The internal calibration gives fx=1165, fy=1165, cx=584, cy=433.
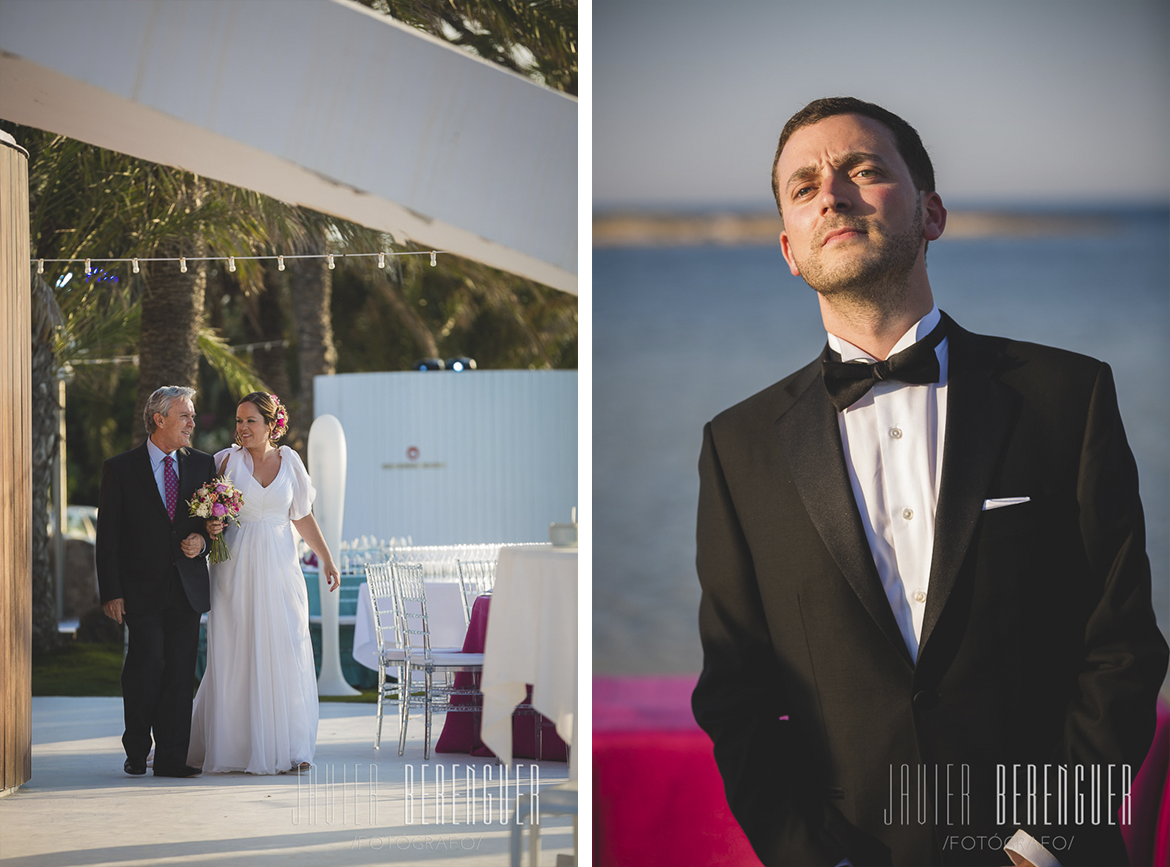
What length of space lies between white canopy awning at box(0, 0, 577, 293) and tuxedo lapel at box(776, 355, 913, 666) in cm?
101

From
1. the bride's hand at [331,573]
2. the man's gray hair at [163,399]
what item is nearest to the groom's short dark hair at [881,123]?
the bride's hand at [331,573]

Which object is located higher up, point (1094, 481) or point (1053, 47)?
point (1053, 47)

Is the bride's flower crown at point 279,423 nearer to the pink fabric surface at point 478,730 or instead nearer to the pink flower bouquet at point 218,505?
the pink flower bouquet at point 218,505

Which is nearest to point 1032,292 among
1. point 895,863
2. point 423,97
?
point 895,863

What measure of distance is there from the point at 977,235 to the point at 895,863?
73.7 inches

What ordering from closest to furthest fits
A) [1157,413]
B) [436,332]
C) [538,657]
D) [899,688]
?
[899,688] < [1157,413] < [538,657] < [436,332]

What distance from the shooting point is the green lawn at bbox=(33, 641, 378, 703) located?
8.55 metres

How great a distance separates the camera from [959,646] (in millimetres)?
3209

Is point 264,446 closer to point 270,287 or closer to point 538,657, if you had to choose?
point 538,657

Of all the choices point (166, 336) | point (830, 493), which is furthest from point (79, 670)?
point (830, 493)

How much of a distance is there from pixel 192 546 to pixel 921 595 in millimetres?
3338

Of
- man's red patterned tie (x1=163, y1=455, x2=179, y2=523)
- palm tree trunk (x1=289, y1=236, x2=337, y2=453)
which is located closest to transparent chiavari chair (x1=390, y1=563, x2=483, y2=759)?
man's red patterned tie (x1=163, y1=455, x2=179, y2=523)

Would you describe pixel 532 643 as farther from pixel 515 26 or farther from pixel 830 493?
pixel 515 26

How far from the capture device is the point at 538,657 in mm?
3834
